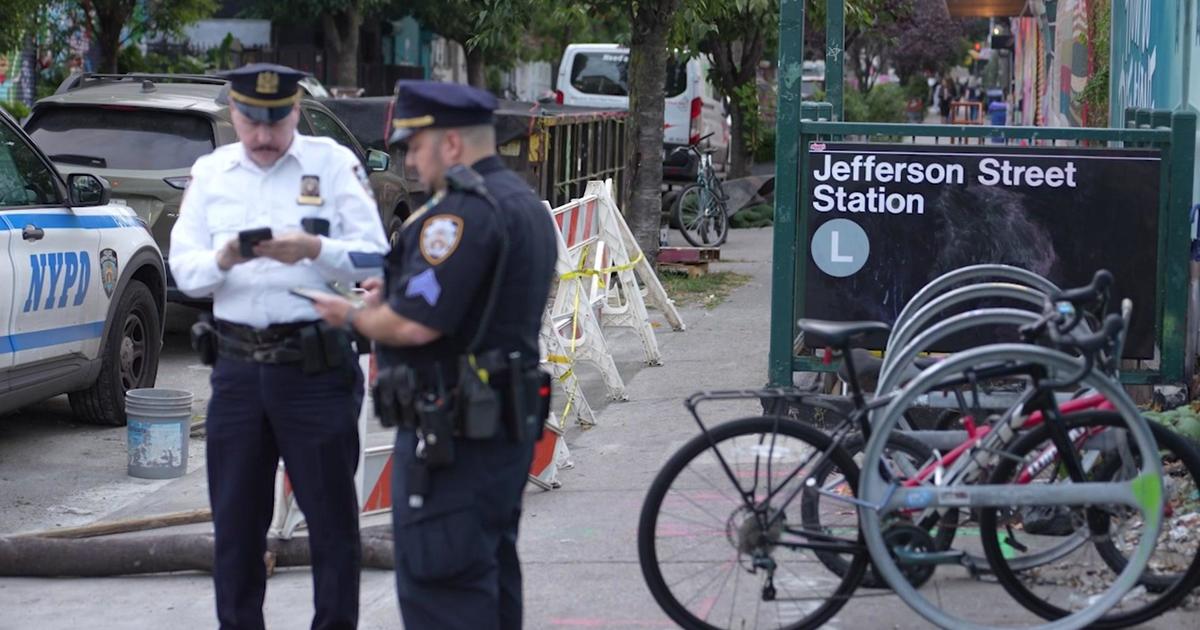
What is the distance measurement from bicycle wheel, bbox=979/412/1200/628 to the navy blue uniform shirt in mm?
1709

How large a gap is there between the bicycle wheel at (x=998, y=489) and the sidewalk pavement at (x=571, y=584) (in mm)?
375

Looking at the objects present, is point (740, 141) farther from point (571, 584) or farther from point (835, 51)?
point (571, 584)

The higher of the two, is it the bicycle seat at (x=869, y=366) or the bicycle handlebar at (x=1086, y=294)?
the bicycle handlebar at (x=1086, y=294)

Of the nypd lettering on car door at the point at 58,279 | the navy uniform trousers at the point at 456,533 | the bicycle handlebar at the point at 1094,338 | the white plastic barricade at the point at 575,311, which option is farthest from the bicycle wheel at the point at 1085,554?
the nypd lettering on car door at the point at 58,279

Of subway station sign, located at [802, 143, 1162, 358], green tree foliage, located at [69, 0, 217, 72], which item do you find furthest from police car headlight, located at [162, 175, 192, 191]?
green tree foliage, located at [69, 0, 217, 72]

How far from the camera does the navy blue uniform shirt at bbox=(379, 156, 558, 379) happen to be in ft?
12.4

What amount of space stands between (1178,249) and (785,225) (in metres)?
1.69

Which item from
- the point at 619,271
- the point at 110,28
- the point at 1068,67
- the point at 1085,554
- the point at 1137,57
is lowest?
the point at 1085,554

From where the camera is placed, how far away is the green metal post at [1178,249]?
677 cm

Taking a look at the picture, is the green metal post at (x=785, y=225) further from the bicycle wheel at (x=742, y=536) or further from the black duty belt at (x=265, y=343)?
the black duty belt at (x=265, y=343)

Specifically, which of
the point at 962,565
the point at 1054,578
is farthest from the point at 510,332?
the point at 1054,578

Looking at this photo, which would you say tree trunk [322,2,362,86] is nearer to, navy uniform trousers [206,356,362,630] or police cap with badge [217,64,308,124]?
police cap with badge [217,64,308,124]

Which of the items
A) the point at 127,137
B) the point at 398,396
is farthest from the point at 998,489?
the point at 127,137

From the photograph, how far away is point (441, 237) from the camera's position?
3783mm
